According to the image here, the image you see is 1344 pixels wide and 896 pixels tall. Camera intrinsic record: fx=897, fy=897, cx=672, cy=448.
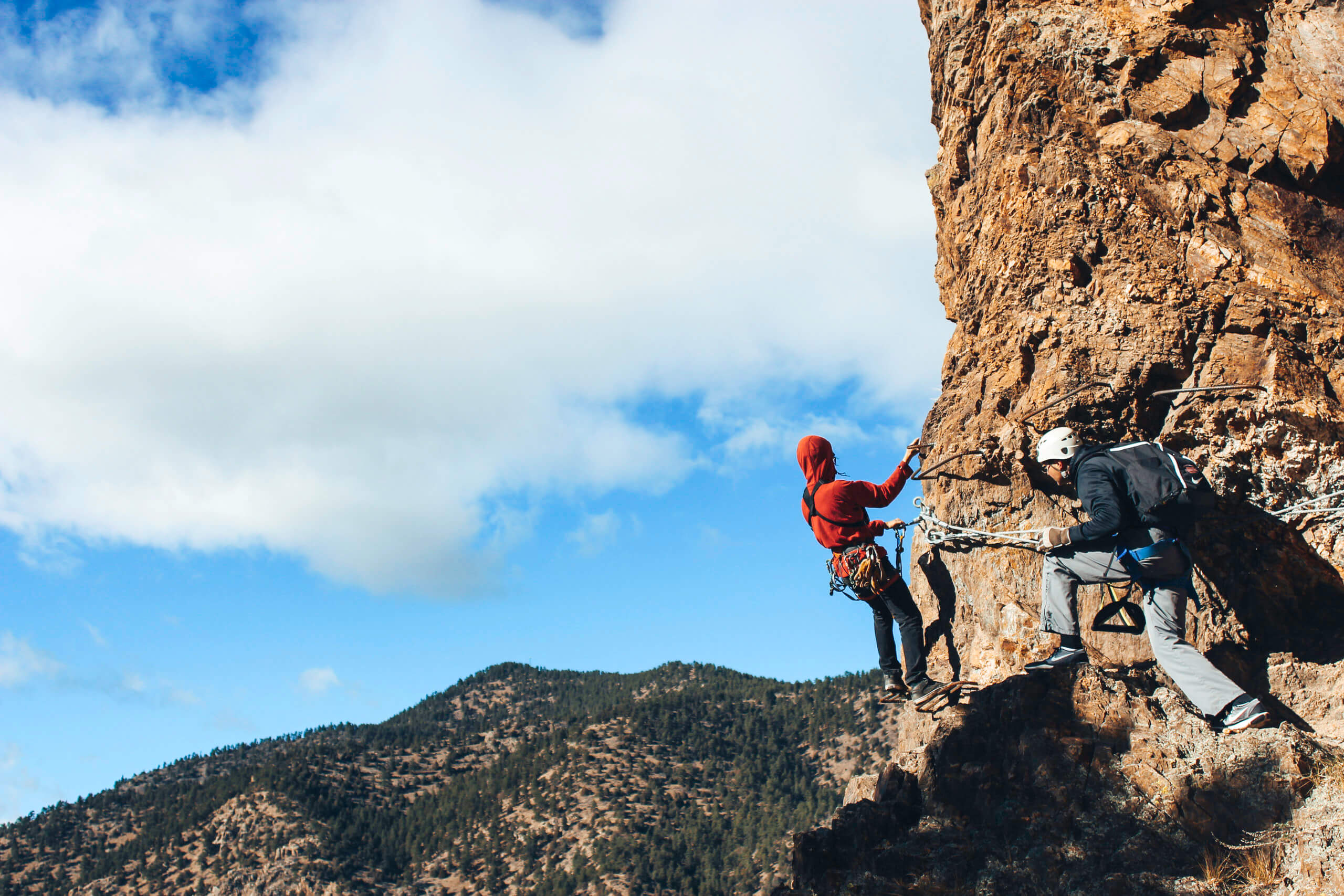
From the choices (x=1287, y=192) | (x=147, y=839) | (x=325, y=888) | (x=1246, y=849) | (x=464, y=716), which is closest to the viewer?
(x=1246, y=849)

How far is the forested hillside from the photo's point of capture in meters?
52.5

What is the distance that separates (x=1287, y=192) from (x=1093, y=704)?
5397mm

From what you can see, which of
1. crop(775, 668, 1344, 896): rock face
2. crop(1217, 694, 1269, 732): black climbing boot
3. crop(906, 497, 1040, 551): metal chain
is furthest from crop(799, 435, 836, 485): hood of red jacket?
crop(1217, 694, 1269, 732): black climbing boot

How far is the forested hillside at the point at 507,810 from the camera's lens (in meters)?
52.5

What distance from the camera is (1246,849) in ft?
20.4

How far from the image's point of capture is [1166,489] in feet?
23.6

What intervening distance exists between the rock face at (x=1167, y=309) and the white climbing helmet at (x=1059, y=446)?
0.82m

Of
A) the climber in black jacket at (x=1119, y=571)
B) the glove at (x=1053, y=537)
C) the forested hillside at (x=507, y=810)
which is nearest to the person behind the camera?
the climber in black jacket at (x=1119, y=571)

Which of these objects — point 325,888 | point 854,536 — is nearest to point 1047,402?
point 854,536

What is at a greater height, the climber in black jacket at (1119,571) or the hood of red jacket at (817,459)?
the hood of red jacket at (817,459)

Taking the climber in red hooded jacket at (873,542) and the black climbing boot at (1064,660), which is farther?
the climber in red hooded jacket at (873,542)

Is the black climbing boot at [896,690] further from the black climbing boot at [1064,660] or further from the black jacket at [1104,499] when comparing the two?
the black jacket at [1104,499]

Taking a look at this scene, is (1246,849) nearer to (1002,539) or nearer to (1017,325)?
(1002,539)

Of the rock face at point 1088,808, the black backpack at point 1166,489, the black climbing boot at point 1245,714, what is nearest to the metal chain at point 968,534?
→ the black backpack at point 1166,489
